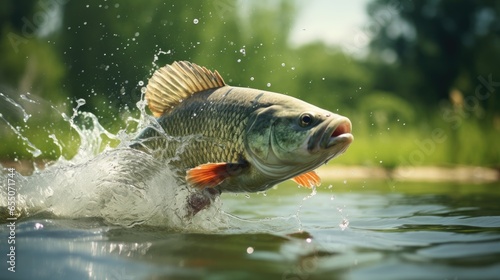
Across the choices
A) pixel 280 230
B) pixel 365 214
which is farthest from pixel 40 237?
A: pixel 365 214

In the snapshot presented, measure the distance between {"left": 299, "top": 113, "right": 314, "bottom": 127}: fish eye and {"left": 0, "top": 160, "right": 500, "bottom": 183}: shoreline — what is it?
26.9 ft

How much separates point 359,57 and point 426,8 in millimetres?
7151

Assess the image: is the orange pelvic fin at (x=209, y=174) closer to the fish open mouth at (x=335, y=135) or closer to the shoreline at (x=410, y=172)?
the fish open mouth at (x=335, y=135)

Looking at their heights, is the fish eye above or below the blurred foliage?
below

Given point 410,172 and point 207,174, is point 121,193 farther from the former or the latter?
point 410,172

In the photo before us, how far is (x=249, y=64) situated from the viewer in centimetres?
2194

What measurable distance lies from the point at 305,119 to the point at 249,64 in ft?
59.1

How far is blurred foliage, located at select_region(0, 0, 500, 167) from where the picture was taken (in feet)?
45.0

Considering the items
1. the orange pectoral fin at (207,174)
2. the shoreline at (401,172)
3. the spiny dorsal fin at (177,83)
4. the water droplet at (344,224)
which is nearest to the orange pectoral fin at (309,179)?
the water droplet at (344,224)

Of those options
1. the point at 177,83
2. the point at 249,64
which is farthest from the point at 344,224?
the point at 249,64

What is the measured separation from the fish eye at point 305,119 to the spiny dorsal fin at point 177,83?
87cm

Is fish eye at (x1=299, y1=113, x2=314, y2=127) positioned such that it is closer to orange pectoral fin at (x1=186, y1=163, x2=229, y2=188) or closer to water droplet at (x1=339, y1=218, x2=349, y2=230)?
orange pectoral fin at (x1=186, y1=163, x2=229, y2=188)

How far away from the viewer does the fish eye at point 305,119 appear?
4090 mm

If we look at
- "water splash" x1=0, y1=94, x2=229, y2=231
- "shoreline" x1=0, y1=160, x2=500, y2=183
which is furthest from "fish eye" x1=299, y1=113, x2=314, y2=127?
"shoreline" x1=0, y1=160, x2=500, y2=183
